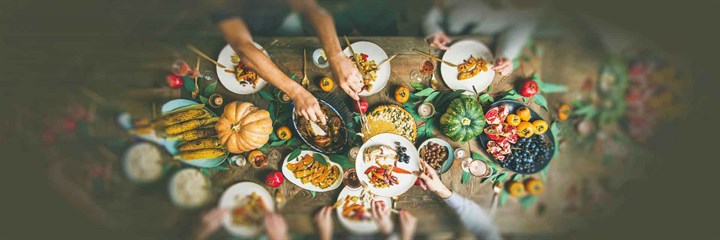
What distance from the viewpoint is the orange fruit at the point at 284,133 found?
2.96 m

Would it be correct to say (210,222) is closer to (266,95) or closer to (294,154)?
(294,154)

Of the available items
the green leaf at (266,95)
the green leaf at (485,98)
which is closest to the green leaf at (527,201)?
the green leaf at (485,98)

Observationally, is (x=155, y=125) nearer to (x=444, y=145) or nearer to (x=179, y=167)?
(x=179, y=167)

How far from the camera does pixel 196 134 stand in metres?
2.97

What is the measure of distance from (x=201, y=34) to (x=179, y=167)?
1.13 metres

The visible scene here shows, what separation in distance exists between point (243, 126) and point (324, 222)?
42.2 inches

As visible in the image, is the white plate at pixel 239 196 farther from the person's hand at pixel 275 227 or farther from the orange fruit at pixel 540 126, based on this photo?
the orange fruit at pixel 540 126

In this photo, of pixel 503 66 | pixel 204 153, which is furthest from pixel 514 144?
pixel 204 153

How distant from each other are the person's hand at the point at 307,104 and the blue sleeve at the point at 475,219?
1.37 m

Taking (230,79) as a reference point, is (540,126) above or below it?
below

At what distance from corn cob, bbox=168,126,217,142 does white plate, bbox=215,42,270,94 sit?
0.38 m

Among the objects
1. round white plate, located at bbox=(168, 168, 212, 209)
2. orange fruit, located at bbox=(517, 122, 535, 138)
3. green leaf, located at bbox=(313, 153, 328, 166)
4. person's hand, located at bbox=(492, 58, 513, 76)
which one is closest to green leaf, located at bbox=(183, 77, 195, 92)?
round white plate, located at bbox=(168, 168, 212, 209)

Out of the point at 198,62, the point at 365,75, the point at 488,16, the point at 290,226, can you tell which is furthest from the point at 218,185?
the point at 488,16

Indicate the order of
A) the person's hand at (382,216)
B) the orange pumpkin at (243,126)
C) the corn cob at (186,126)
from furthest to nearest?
the person's hand at (382,216), the corn cob at (186,126), the orange pumpkin at (243,126)
